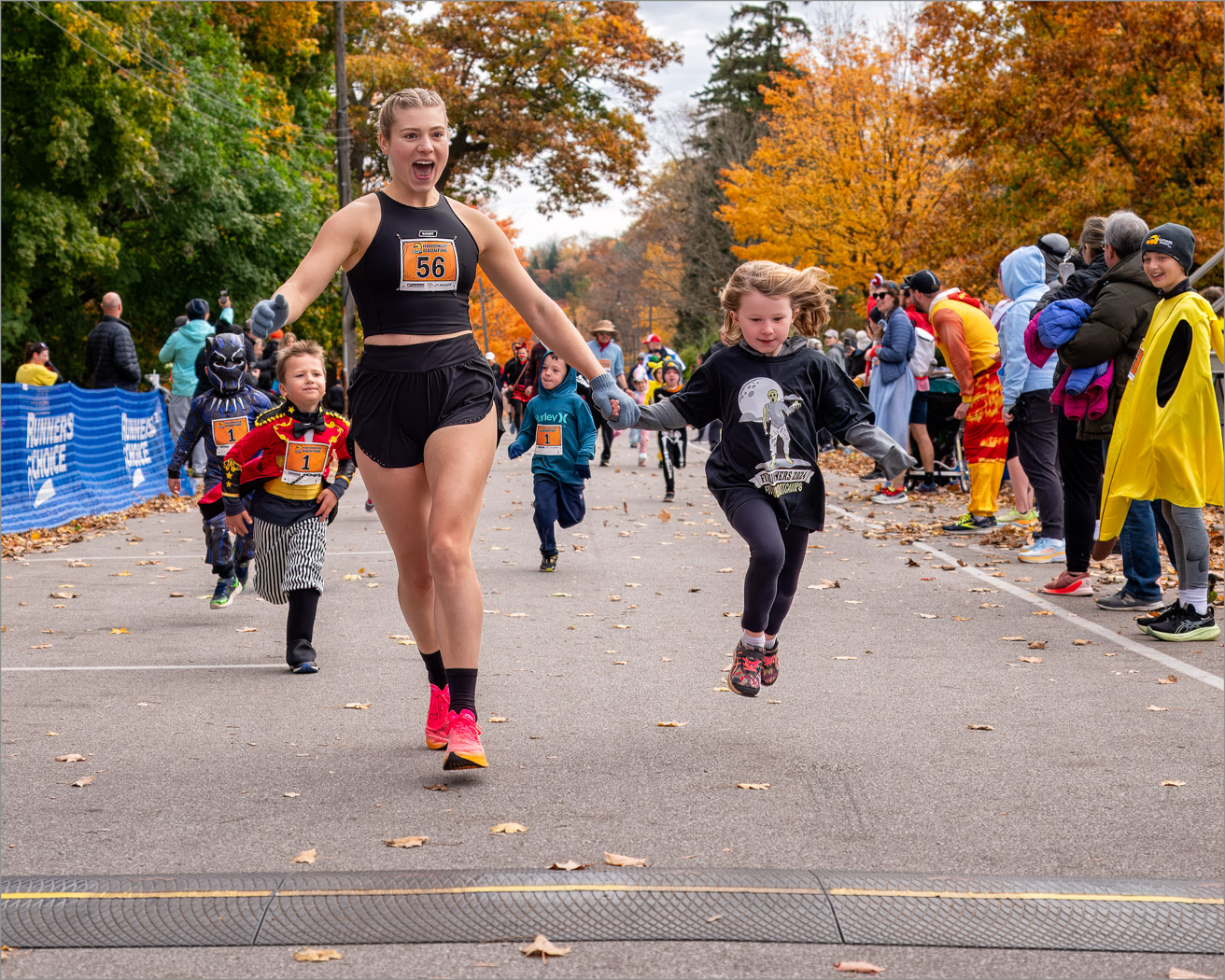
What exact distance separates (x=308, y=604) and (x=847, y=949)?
14.8 ft

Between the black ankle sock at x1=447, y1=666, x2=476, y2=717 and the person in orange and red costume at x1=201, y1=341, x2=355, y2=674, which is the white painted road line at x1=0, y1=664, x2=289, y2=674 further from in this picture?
the black ankle sock at x1=447, y1=666, x2=476, y2=717

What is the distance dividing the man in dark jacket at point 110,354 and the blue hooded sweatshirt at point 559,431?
876 cm

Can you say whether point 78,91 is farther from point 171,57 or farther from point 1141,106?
point 1141,106

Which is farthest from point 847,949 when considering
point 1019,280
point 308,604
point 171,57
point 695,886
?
point 171,57

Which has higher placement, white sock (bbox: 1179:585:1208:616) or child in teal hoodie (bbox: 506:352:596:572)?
child in teal hoodie (bbox: 506:352:596:572)

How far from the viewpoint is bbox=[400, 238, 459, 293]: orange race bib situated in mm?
5039

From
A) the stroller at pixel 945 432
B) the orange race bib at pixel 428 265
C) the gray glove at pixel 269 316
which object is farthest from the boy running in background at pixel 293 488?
the stroller at pixel 945 432

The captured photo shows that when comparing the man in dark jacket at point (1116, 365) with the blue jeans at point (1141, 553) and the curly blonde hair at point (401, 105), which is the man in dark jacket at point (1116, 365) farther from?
the curly blonde hair at point (401, 105)

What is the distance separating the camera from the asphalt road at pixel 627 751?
4.52 m

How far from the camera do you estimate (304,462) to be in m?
7.63

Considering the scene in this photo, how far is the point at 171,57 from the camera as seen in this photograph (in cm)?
2625

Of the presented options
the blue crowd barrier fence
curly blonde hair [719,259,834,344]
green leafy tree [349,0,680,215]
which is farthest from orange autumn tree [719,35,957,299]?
curly blonde hair [719,259,834,344]

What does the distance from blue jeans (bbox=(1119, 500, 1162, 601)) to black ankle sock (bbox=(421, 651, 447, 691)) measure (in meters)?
5.06

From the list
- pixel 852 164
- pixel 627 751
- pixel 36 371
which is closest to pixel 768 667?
pixel 627 751
